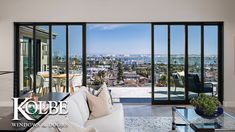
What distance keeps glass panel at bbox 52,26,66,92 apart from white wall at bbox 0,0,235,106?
14.5 inches

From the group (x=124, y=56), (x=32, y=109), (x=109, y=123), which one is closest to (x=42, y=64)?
(x=124, y=56)

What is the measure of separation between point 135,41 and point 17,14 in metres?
4.02

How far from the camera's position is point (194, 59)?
7551 millimetres

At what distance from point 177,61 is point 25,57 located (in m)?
4.15

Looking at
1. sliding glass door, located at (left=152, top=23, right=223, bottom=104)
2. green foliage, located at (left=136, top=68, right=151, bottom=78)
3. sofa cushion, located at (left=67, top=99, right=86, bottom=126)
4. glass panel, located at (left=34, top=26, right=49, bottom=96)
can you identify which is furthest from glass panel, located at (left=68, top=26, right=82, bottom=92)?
sofa cushion, located at (left=67, top=99, right=86, bottom=126)

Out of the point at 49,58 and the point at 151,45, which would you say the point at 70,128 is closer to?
the point at 151,45

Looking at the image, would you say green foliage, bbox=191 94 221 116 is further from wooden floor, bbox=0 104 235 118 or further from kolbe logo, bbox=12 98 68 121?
wooden floor, bbox=0 104 235 118

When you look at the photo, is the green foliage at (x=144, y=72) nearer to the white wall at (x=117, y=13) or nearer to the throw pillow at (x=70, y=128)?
the white wall at (x=117, y=13)

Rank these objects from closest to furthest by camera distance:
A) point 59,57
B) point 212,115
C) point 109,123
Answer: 1. point 109,123
2. point 212,115
3. point 59,57

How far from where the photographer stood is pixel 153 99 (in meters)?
7.61

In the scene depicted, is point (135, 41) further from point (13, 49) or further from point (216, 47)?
point (13, 49)

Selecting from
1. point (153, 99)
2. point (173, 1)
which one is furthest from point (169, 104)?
point (173, 1)

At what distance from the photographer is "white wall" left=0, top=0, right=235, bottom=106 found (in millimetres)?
7332

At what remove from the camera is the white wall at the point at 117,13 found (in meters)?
7.33
